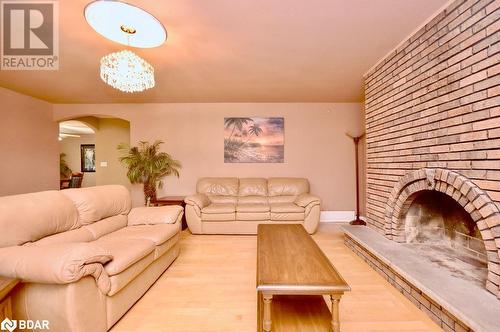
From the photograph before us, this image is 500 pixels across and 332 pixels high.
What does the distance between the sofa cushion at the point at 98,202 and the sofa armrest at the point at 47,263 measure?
820 millimetres

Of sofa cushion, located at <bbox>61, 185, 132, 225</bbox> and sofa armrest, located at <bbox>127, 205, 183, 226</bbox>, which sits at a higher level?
sofa cushion, located at <bbox>61, 185, 132, 225</bbox>

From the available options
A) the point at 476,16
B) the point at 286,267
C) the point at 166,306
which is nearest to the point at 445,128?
the point at 476,16

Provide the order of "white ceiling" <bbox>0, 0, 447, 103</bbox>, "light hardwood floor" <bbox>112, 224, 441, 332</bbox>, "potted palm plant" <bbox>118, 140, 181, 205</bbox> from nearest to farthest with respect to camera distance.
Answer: "light hardwood floor" <bbox>112, 224, 441, 332</bbox>, "white ceiling" <bbox>0, 0, 447, 103</bbox>, "potted palm plant" <bbox>118, 140, 181, 205</bbox>

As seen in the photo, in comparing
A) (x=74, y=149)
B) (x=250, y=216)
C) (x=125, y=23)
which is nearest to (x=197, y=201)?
(x=250, y=216)

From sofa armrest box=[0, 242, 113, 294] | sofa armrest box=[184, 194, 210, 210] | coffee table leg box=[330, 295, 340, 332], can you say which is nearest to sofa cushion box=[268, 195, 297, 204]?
sofa armrest box=[184, 194, 210, 210]

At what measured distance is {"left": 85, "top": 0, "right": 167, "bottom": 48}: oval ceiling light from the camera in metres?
1.73

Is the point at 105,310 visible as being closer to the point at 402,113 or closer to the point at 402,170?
the point at 402,170

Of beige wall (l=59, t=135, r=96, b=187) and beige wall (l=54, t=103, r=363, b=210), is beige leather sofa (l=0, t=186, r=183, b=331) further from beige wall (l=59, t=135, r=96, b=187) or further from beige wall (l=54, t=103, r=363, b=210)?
beige wall (l=59, t=135, r=96, b=187)

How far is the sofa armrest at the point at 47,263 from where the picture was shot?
1300mm

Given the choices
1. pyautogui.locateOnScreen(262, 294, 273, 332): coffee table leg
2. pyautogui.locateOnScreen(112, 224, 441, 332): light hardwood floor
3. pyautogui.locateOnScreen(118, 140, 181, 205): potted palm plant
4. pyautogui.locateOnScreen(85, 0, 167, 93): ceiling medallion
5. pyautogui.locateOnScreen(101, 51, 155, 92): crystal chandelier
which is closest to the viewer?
pyautogui.locateOnScreen(262, 294, 273, 332): coffee table leg

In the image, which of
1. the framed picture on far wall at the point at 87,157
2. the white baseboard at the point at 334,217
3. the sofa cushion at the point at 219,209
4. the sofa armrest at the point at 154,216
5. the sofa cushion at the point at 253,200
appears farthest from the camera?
the framed picture on far wall at the point at 87,157

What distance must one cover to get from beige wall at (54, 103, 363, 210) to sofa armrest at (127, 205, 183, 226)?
7.02ft

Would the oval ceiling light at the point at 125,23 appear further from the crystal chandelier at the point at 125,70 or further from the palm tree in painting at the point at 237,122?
the palm tree in painting at the point at 237,122

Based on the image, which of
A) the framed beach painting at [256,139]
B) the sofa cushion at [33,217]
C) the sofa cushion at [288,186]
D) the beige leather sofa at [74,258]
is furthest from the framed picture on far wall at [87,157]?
the sofa cushion at [33,217]
